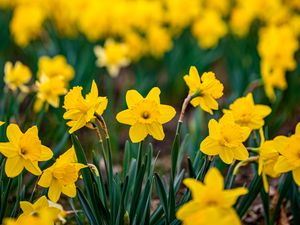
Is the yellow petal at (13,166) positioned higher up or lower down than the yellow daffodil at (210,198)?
higher up

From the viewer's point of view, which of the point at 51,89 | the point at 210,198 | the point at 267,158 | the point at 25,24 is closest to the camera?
the point at 210,198

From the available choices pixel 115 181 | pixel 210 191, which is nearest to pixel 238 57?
pixel 115 181

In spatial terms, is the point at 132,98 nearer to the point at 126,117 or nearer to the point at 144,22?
the point at 126,117

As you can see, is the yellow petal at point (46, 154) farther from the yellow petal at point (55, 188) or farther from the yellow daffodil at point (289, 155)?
the yellow daffodil at point (289, 155)

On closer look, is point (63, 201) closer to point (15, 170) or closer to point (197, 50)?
point (15, 170)

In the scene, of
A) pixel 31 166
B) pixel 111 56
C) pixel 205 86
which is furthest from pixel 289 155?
pixel 111 56

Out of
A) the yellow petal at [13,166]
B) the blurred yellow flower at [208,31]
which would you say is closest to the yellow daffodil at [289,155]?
the yellow petal at [13,166]
